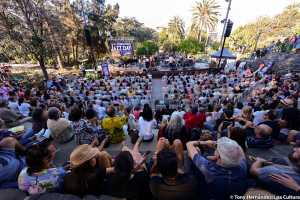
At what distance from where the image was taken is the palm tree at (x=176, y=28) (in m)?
46.2

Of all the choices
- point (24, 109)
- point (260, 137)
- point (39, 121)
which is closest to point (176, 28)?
point (24, 109)

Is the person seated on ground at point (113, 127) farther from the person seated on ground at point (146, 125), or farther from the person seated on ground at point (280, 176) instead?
the person seated on ground at point (280, 176)

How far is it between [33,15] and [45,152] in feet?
60.0

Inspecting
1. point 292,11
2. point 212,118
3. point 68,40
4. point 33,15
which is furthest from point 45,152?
point 292,11

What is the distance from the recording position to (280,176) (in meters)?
2.10

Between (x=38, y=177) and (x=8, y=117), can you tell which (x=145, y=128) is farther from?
(x=8, y=117)

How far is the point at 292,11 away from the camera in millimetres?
36594

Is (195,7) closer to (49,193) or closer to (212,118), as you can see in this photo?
(212,118)

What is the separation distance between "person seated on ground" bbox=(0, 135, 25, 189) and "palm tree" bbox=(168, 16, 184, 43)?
146 ft

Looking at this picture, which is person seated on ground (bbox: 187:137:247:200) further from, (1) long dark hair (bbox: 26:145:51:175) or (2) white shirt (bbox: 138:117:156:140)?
(2) white shirt (bbox: 138:117:156:140)

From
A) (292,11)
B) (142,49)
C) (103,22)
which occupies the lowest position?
(142,49)

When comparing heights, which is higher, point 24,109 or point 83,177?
point 83,177

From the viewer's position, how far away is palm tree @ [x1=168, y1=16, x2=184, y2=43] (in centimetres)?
4619

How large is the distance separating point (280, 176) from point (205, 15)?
4569 cm
